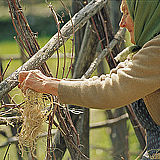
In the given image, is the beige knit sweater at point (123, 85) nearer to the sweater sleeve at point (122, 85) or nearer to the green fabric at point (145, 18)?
the sweater sleeve at point (122, 85)

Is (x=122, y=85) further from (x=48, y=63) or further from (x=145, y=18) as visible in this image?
(x=48, y=63)

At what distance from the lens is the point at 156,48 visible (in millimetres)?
1121

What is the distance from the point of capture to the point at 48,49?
1.52 m

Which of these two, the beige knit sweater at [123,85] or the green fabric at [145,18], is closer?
the beige knit sweater at [123,85]

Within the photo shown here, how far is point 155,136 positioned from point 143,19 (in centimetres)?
52

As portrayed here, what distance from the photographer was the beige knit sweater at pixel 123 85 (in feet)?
3.68

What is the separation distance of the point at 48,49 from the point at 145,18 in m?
0.48

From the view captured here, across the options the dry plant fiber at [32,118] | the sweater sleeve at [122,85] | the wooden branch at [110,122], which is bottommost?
the dry plant fiber at [32,118]

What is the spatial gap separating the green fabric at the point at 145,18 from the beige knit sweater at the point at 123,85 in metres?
0.11

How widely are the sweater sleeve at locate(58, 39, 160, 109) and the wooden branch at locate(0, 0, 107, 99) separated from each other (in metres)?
0.32

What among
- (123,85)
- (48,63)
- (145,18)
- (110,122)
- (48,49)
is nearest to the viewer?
(123,85)

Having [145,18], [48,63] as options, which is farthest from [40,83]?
[48,63]

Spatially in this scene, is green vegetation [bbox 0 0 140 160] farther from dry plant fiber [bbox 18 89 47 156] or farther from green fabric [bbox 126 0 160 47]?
green fabric [bbox 126 0 160 47]

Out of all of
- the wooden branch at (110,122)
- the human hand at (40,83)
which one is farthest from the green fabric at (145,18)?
the wooden branch at (110,122)
